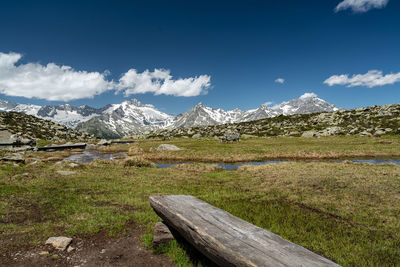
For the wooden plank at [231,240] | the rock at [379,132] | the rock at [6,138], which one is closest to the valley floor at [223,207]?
the wooden plank at [231,240]

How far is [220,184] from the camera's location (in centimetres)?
1905

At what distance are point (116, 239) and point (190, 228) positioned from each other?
173 inches

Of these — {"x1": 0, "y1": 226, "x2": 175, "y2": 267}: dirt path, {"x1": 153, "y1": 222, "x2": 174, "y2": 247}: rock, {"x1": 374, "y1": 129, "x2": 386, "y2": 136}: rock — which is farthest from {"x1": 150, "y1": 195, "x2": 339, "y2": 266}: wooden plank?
{"x1": 374, "y1": 129, "x2": 386, "y2": 136}: rock

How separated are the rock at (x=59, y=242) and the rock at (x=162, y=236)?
11.2ft

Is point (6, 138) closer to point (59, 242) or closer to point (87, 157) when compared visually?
point (87, 157)

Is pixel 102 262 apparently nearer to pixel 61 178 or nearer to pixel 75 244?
pixel 75 244

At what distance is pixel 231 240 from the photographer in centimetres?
500

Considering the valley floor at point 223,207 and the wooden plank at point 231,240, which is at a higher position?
the wooden plank at point 231,240

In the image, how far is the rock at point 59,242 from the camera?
7723 mm

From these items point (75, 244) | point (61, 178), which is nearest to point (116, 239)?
point (75, 244)

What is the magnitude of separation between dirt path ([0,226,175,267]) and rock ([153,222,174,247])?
1.48 feet

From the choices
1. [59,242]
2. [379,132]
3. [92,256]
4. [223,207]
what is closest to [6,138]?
[59,242]

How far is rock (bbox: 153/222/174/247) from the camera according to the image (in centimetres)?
770

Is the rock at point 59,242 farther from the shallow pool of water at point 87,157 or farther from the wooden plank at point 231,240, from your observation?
the shallow pool of water at point 87,157
